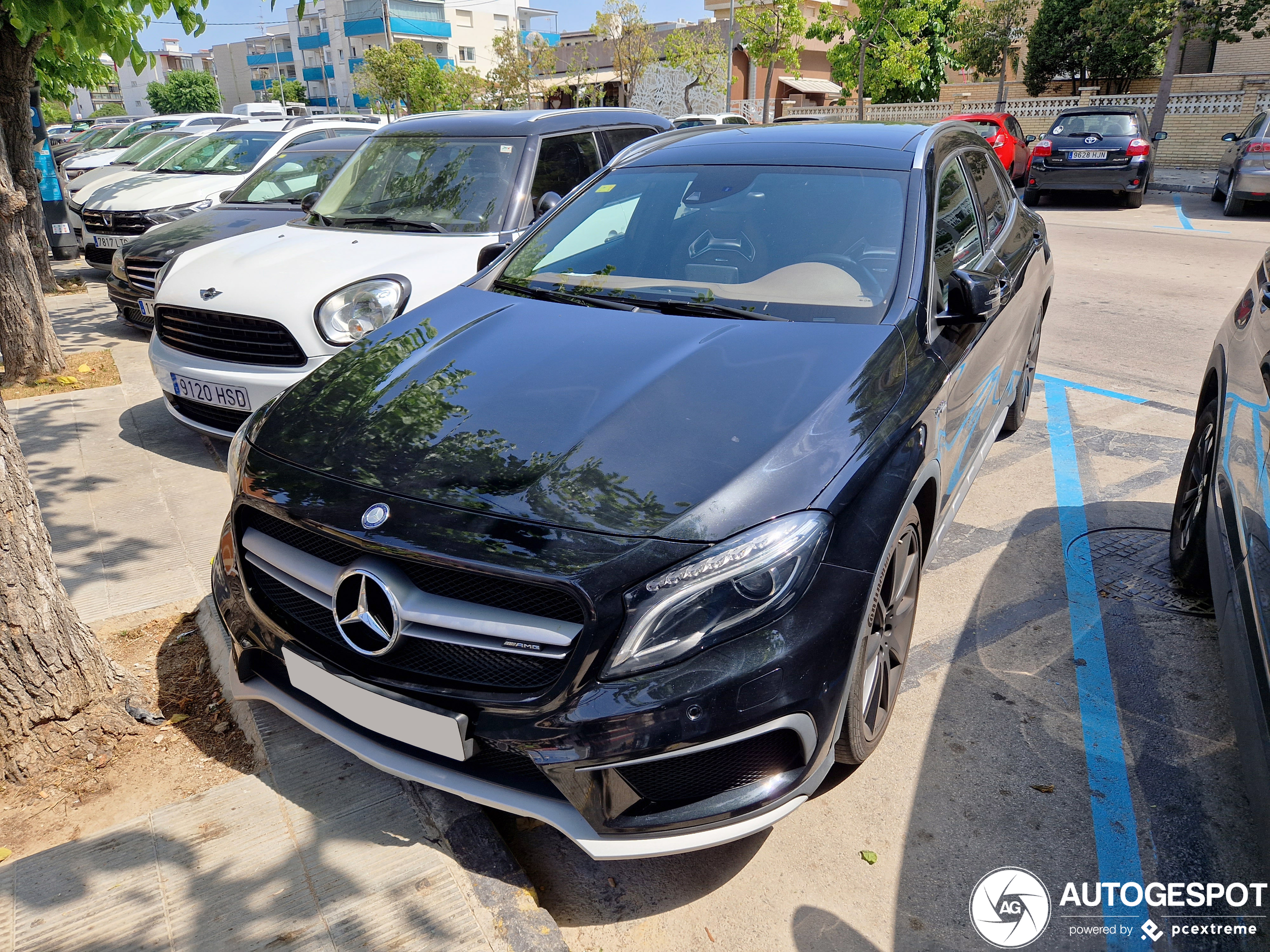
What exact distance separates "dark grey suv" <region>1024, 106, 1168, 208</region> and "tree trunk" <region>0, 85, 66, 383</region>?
1529cm

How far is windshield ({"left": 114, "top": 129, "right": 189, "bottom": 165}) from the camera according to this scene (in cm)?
1312

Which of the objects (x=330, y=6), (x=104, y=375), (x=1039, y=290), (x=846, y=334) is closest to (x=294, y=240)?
(x=104, y=375)

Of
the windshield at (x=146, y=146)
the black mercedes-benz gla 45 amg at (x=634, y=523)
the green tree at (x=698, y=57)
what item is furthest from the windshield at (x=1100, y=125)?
the green tree at (x=698, y=57)

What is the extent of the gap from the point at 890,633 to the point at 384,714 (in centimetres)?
147

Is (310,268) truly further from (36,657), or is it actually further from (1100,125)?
(1100,125)

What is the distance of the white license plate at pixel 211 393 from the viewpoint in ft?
16.0

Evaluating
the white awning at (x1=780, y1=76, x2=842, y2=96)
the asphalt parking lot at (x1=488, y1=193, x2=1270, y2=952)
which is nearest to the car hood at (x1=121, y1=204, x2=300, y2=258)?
the asphalt parking lot at (x1=488, y1=193, x2=1270, y2=952)

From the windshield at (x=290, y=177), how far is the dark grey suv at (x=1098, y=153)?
1264 cm

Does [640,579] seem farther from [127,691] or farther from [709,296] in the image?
[127,691]

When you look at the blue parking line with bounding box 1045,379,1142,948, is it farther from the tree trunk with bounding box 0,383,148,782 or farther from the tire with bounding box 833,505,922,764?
the tree trunk with bounding box 0,383,148,782

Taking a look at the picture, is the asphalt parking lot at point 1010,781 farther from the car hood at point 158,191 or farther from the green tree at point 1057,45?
the green tree at point 1057,45

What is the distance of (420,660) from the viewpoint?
2199mm

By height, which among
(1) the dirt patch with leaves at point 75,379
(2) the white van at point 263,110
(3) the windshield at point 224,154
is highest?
(2) the white van at point 263,110

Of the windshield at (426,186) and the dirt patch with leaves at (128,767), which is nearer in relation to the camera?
the dirt patch with leaves at (128,767)
